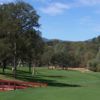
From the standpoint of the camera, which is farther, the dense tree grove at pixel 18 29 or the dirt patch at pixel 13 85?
the dense tree grove at pixel 18 29

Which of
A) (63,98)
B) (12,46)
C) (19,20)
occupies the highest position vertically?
(19,20)

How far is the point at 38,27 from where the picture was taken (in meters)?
70.1

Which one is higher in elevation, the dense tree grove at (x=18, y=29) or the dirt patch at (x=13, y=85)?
the dense tree grove at (x=18, y=29)

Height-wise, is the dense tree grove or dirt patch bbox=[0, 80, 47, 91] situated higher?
the dense tree grove

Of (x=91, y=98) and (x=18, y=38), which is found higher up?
(x=18, y=38)

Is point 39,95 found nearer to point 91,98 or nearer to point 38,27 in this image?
point 91,98

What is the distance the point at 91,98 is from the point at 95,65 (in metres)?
116

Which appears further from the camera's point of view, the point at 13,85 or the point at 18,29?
the point at 18,29

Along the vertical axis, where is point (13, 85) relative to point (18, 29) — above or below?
below

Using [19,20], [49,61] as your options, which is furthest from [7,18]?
[49,61]

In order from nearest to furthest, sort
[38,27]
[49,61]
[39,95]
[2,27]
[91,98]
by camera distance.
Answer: [91,98] < [39,95] < [2,27] < [38,27] < [49,61]

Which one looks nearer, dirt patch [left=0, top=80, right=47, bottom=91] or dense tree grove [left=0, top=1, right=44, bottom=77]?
dirt patch [left=0, top=80, right=47, bottom=91]

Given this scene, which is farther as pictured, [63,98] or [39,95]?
[39,95]

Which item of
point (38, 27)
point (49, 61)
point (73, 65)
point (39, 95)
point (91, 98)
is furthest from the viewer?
point (73, 65)
